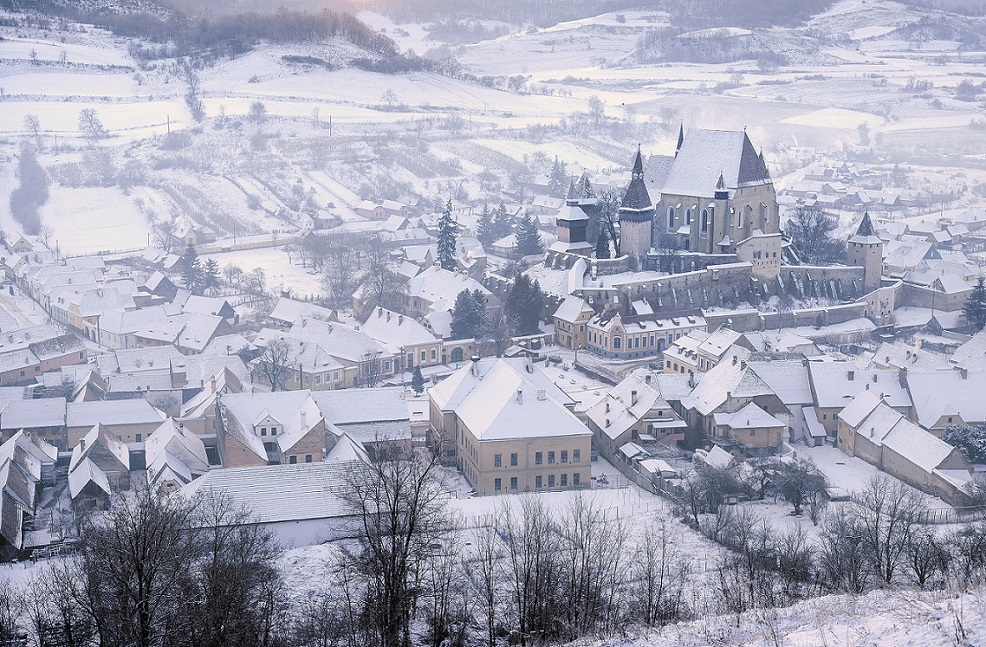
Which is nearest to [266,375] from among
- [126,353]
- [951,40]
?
[126,353]

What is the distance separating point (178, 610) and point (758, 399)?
2345 centimetres

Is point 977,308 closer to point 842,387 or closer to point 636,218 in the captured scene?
point 636,218

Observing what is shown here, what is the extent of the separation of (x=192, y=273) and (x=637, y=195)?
2357cm

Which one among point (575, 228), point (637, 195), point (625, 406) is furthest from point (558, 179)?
point (625, 406)

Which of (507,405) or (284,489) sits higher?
(507,405)

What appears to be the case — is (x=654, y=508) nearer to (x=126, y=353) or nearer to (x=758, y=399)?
(x=758, y=399)

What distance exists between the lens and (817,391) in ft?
128

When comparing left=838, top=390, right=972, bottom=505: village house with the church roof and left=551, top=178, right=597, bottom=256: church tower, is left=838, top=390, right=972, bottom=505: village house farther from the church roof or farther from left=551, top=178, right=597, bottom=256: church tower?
left=551, top=178, right=597, bottom=256: church tower

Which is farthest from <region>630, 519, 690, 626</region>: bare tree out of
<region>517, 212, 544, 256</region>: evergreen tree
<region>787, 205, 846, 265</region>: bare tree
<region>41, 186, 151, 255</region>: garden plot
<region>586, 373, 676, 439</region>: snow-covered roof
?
<region>41, 186, 151, 255</region>: garden plot

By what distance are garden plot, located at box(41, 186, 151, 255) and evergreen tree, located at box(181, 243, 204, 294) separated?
1204 centimetres

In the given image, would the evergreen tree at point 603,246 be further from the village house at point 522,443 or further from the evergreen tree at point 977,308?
the village house at point 522,443

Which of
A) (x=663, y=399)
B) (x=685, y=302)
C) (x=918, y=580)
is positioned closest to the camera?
(x=918, y=580)

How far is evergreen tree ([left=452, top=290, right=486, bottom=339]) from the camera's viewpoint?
2012 inches

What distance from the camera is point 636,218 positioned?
56.8m
